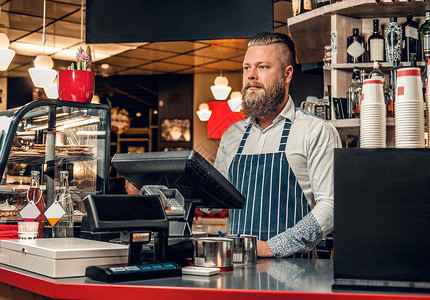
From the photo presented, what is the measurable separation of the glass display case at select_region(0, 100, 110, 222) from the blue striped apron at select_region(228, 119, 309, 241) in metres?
0.64

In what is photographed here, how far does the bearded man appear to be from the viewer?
7.85 ft

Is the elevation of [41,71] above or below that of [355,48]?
above

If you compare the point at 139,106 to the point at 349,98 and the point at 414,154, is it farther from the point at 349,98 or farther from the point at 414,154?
the point at 414,154

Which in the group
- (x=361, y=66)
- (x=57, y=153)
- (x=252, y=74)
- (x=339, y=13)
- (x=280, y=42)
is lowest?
(x=57, y=153)

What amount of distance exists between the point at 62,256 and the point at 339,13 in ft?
9.03

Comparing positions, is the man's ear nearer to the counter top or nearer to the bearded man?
the bearded man

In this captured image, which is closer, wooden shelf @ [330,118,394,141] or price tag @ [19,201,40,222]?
price tag @ [19,201,40,222]

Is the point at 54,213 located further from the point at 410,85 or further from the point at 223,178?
the point at 410,85

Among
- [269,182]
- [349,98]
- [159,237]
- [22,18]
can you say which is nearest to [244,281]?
[159,237]

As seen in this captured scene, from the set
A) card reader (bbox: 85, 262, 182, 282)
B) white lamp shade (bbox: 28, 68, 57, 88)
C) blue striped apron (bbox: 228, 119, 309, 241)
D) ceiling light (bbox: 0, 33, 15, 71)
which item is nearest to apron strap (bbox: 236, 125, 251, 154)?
blue striped apron (bbox: 228, 119, 309, 241)

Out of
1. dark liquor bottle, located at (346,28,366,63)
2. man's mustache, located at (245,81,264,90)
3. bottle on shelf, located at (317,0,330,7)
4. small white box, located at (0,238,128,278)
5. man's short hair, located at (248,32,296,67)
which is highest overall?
bottle on shelf, located at (317,0,330,7)

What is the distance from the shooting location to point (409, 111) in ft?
4.50

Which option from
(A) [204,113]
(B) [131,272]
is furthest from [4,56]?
(B) [131,272]

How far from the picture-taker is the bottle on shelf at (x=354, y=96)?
137 inches
